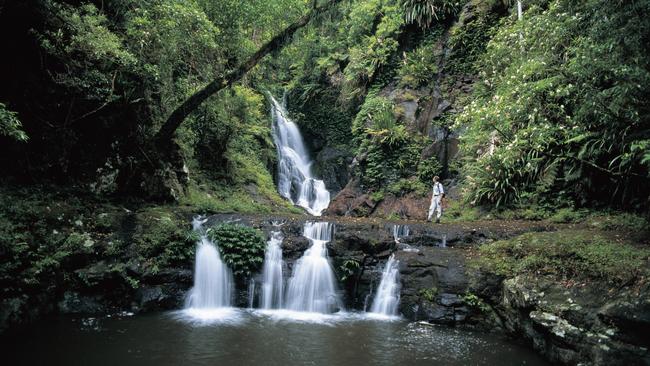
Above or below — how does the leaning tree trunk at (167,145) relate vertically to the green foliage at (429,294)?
above

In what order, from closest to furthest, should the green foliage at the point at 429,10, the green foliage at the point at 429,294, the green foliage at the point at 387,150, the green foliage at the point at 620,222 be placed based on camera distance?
the green foliage at the point at 620,222 < the green foliage at the point at 429,294 < the green foliage at the point at 387,150 < the green foliage at the point at 429,10

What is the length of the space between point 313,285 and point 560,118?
28.0 feet

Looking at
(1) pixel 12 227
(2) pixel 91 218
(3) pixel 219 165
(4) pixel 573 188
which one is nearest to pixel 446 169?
(4) pixel 573 188

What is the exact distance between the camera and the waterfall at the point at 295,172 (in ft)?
66.6

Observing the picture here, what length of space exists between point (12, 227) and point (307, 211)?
12.4m

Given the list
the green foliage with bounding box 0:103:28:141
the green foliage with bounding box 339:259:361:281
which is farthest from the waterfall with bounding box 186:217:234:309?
the green foliage with bounding box 0:103:28:141

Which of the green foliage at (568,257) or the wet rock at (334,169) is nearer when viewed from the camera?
the green foliage at (568,257)

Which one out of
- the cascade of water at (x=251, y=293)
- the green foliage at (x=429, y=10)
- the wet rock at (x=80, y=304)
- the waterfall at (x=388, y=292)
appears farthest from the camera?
the green foliage at (x=429, y=10)

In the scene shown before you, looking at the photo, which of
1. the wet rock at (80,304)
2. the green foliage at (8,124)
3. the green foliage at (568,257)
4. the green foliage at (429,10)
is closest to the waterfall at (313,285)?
the green foliage at (568,257)

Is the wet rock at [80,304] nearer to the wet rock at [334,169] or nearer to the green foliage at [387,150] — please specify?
the green foliage at [387,150]

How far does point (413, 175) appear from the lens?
16.8 metres

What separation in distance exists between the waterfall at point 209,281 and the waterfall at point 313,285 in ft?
5.26

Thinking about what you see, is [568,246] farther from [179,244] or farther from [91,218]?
[91,218]

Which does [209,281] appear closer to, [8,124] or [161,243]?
[161,243]
